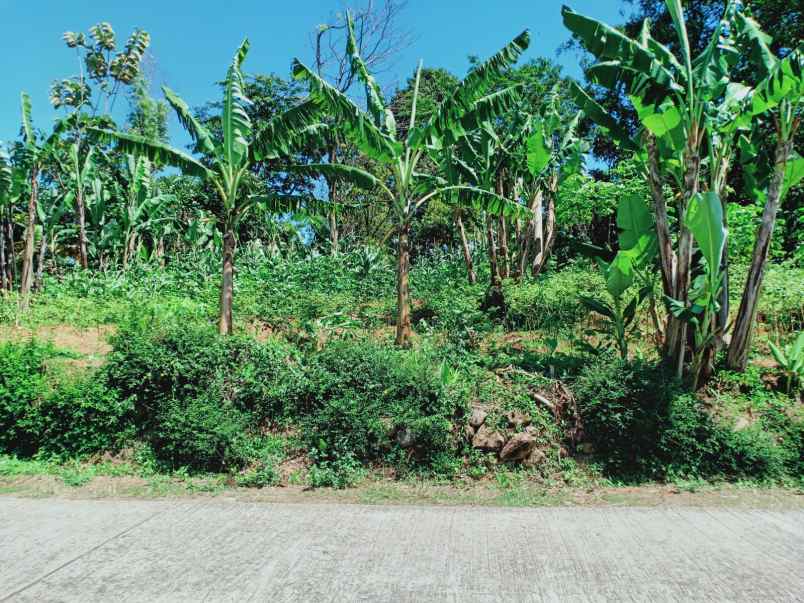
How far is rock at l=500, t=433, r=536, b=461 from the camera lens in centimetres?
575

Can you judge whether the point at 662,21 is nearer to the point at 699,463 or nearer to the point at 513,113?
the point at 513,113

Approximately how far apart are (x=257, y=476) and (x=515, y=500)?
257 centimetres

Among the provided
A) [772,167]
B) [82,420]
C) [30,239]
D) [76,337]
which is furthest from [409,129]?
[30,239]

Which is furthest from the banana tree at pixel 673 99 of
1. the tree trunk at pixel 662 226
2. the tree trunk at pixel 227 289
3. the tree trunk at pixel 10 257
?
the tree trunk at pixel 10 257

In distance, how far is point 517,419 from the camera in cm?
596

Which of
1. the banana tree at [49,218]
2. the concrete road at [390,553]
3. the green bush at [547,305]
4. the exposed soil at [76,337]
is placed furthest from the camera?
the banana tree at [49,218]

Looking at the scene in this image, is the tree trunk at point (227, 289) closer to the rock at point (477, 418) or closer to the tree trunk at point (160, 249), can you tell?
the rock at point (477, 418)

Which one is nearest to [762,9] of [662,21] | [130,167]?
[662,21]

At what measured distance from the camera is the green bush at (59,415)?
20.2ft

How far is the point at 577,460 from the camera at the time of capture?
5.86 m

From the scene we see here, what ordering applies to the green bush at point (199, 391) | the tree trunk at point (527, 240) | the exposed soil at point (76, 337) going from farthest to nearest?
the tree trunk at point (527, 240) → the exposed soil at point (76, 337) → the green bush at point (199, 391)

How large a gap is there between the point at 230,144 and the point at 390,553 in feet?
20.9

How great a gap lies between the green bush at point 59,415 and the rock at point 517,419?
13.9ft

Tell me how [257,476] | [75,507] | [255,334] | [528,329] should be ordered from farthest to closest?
1. [528,329]
2. [255,334]
3. [257,476]
4. [75,507]
